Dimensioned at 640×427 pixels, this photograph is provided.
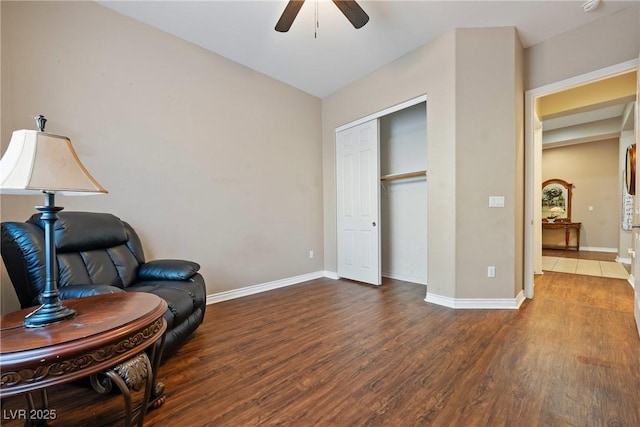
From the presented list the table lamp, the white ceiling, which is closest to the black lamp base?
the table lamp

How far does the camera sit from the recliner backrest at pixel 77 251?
1.72 metres

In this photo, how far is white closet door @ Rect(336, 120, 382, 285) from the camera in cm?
388

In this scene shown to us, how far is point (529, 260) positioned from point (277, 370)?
10.3 feet

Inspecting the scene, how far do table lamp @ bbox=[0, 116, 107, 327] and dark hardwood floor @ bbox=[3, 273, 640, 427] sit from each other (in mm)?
756

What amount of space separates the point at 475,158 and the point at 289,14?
2.30 meters

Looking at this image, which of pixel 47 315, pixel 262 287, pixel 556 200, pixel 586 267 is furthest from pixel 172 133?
pixel 556 200

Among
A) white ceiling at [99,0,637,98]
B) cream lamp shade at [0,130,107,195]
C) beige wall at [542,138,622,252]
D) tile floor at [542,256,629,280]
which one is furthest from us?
beige wall at [542,138,622,252]

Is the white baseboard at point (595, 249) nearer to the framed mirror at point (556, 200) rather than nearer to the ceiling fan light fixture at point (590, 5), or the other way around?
the framed mirror at point (556, 200)

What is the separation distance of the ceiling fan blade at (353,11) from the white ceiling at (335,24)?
1.35 feet

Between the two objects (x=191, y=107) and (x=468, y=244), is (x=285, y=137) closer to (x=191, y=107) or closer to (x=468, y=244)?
(x=191, y=107)

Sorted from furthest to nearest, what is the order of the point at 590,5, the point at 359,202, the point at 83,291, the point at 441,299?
1. the point at 359,202
2. the point at 441,299
3. the point at 590,5
4. the point at 83,291

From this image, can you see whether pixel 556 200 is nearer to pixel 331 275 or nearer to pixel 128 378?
pixel 331 275

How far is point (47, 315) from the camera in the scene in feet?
3.54

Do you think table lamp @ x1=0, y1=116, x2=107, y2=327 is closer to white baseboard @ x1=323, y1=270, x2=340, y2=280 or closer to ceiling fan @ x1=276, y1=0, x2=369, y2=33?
ceiling fan @ x1=276, y1=0, x2=369, y2=33
